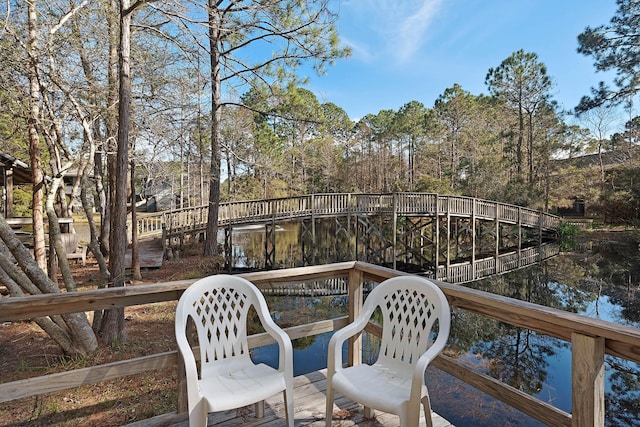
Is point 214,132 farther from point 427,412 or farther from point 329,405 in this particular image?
point 427,412

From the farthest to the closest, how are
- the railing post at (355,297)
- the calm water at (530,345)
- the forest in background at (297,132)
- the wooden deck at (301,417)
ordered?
the forest in background at (297,132) → the calm water at (530,345) → the railing post at (355,297) → the wooden deck at (301,417)

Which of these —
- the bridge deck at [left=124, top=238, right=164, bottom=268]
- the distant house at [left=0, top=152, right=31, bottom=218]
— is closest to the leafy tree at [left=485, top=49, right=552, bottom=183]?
the bridge deck at [left=124, top=238, right=164, bottom=268]

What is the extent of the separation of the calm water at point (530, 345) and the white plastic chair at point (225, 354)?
10.2 ft

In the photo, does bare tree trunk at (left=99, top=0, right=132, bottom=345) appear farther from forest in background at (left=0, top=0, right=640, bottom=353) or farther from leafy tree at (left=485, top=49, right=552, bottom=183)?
leafy tree at (left=485, top=49, right=552, bottom=183)

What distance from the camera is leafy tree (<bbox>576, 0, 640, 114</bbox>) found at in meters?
12.2

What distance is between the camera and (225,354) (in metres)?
1.99

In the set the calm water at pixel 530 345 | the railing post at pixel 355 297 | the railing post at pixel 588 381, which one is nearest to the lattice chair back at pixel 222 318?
the railing post at pixel 355 297

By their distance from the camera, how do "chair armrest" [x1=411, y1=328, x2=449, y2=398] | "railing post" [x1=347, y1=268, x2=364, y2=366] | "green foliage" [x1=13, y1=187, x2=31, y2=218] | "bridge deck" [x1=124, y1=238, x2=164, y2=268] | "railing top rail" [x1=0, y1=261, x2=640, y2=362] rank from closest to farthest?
"railing top rail" [x1=0, y1=261, x2=640, y2=362]
"chair armrest" [x1=411, y1=328, x2=449, y2=398]
"railing post" [x1=347, y1=268, x2=364, y2=366]
"bridge deck" [x1=124, y1=238, x2=164, y2=268]
"green foliage" [x1=13, y1=187, x2=31, y2=218]

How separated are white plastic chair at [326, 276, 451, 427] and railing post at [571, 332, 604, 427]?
50cm

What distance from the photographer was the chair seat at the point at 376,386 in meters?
1.59

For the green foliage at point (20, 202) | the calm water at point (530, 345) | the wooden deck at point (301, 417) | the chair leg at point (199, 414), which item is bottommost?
the calm water at point (530, 345)

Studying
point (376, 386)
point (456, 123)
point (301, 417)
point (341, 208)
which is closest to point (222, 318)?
point (301, 417)

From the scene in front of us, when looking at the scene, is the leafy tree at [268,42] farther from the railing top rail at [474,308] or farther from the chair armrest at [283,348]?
the chair armrest at [283,348]

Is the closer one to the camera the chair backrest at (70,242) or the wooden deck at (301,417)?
the wooden deck at (301,417)
